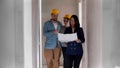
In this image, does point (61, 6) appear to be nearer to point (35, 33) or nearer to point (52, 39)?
point (52, 39)

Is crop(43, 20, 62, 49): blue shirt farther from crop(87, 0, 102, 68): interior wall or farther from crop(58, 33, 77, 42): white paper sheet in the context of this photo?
crop(87, 0, 102, 68): interior wall

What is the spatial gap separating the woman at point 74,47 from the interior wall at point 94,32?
0.24 meters

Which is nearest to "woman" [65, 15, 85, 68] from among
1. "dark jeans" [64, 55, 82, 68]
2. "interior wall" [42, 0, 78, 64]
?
"dark jeans" [64, 55, 82, 68]

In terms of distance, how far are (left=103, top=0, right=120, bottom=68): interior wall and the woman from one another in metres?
0.60

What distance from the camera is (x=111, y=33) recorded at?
3418 millimetres

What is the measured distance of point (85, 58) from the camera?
15.5 ft

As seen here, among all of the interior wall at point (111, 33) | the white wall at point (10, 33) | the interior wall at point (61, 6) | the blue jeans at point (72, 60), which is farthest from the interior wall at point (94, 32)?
the interior wall at point (61, 6)

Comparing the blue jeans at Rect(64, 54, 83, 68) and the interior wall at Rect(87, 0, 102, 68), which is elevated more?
the interior wall at Rect(87, 0, 102, 68)

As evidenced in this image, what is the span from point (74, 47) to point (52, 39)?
61 centimetres

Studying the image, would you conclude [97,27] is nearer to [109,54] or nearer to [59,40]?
[109,54]

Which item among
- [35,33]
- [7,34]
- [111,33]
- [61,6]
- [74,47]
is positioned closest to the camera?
[7,34]

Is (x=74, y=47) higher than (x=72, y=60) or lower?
higher

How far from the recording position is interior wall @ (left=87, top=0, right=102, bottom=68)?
3618 millimetres

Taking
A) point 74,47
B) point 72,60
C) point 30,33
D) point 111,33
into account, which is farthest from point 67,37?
point 111,33
